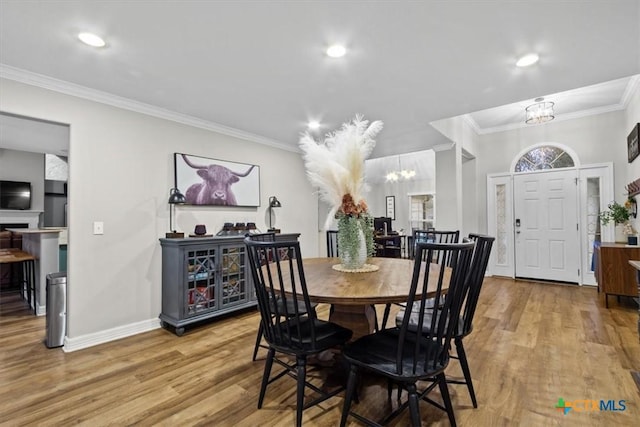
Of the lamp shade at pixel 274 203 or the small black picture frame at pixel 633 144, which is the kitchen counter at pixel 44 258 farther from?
the small black picture frame at pixel 633 144

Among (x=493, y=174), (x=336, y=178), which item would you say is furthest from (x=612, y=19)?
(x=493, y=174)

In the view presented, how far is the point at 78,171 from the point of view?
8.80ft

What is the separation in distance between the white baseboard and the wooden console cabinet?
516cm

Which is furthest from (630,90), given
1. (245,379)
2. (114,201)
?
(114,201)

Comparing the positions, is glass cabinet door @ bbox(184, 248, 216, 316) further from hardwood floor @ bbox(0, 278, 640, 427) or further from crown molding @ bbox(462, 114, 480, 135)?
crown molding @ bbox(462, 114, 480, 135)

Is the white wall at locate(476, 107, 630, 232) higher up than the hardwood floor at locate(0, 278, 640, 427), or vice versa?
the white wall at locate(476, 107, 630, 232)

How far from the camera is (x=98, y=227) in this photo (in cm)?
279

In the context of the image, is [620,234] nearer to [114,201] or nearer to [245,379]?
[245,379]

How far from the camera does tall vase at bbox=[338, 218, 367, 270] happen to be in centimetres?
214

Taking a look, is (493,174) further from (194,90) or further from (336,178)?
(194,90)

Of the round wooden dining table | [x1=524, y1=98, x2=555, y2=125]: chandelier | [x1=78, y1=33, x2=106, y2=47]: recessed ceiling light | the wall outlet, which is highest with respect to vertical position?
[x1=524, y1=98, x2=555, y2=125]: chandelier

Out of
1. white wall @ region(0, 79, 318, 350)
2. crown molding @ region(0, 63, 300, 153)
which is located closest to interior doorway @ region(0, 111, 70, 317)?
white wall @ region(0, 79, 318, 350)

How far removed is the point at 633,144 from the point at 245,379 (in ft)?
17.3

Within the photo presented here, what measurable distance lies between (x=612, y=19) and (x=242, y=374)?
3374mm
